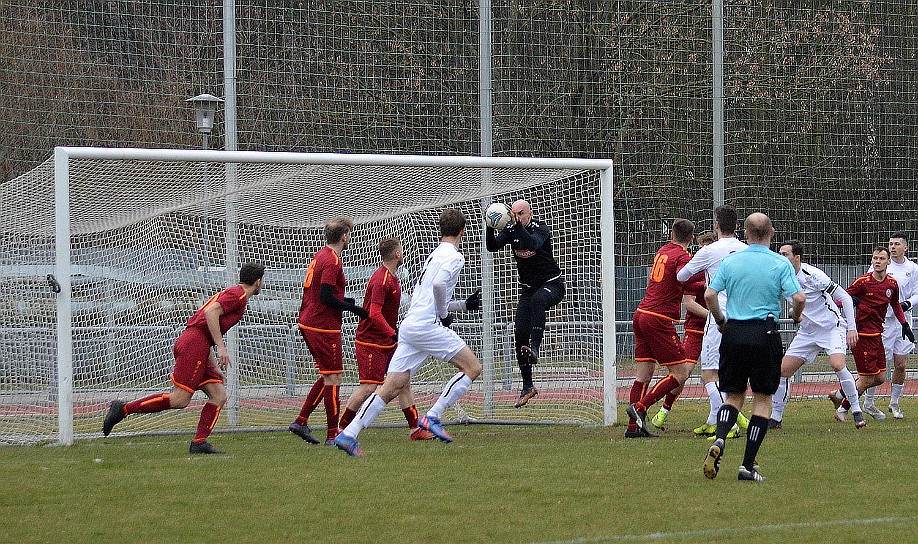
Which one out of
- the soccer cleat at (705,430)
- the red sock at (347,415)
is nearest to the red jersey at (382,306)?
the red sock at (347,415)

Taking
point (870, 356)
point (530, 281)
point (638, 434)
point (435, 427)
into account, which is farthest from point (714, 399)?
point (435, 427)

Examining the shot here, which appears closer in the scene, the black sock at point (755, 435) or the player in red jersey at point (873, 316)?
the black sock at point (755, 435)

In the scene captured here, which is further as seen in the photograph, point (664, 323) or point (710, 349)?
point (710, 349)

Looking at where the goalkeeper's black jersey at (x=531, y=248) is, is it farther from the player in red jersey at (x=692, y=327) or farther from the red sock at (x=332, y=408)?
the red sock at (x=332, y=408)

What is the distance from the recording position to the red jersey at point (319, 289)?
35.4 feet

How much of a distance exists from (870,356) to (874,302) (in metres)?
0.58

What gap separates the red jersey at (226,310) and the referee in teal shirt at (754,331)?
4037mm

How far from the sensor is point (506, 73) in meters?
15.3

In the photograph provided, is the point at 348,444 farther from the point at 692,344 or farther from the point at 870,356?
the point at 870,356

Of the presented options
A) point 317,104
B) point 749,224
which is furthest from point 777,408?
point 317,104

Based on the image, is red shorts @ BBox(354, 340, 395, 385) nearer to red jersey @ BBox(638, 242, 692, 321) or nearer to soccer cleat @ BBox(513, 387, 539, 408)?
soccer cleat @ BBox(513, 387, 539, 408)

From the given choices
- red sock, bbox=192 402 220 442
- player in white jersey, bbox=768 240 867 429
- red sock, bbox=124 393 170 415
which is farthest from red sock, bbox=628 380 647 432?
red sock, bbox=124 393 170 415

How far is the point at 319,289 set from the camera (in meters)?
10.9

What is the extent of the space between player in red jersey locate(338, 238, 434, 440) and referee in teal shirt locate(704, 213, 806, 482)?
11.4ft
